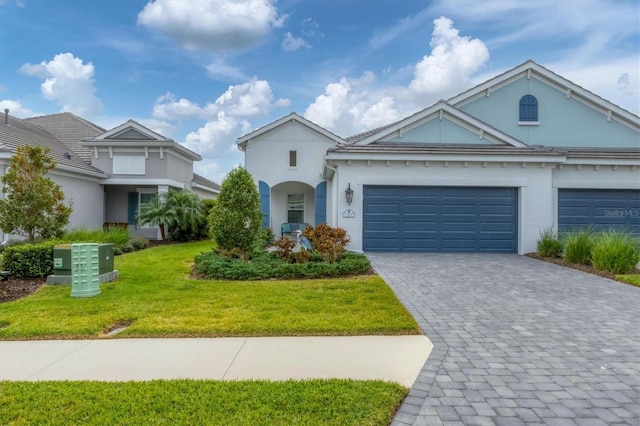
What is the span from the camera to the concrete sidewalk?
3809mm

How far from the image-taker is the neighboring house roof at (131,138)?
1803cm

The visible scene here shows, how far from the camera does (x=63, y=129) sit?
21.7 metres

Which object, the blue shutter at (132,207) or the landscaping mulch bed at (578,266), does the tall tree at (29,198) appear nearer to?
the blue shutter at (132,207)

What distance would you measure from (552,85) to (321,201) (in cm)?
1145

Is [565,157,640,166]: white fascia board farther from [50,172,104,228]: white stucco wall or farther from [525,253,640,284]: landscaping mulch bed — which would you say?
[50,172,104,228]: white stucco wall

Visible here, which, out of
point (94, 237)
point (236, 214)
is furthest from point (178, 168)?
point (236, 214)

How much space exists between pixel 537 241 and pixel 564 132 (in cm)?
588

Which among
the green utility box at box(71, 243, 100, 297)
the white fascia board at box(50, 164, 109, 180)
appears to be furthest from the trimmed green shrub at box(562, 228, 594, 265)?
the white fascia board at box(50, 164, 109, 180)

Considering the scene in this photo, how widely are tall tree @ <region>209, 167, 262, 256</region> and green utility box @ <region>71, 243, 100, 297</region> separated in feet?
12.4

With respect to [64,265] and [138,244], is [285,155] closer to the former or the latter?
[138,244]

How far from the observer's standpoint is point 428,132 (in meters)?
13.9

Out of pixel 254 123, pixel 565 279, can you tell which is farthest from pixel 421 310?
pixel 254 123

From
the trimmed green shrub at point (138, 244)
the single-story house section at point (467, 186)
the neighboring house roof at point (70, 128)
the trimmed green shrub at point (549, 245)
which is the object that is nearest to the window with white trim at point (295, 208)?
the single-story house section at point (467, 186)

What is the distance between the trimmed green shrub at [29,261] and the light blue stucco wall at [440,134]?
11.3 metres
